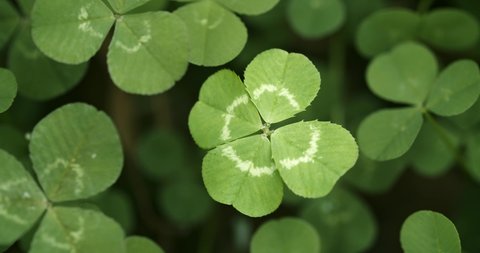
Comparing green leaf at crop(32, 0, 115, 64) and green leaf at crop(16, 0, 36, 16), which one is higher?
green leaf at crop(32, 0, 115, 64)

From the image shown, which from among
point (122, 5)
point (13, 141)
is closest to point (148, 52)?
point (122, 5)

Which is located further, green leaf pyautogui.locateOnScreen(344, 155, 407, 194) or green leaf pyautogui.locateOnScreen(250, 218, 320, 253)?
green leaf pyautogui.locateOnScreen(344, 155, 407, 194)

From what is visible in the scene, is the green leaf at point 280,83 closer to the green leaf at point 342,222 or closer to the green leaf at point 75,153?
the green leaf at point 75,153

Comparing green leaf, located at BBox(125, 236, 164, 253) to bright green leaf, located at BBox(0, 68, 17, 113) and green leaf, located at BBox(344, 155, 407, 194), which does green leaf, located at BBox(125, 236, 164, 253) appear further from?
green leaf, located at BBox(344, 155, 407, 194)

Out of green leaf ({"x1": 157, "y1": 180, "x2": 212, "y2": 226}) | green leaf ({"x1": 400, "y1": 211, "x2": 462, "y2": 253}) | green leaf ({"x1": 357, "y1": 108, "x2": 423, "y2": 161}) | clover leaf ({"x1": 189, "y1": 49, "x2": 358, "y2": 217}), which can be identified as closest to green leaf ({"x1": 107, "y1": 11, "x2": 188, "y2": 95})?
clover leaf ({"x1": 189, "y1": 49, "x2": 358, "y2": 217})

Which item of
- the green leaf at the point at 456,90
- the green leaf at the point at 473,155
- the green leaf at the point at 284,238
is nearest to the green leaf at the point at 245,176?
the green leaf at the point at 284,238

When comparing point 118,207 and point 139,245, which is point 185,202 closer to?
point 118,207
